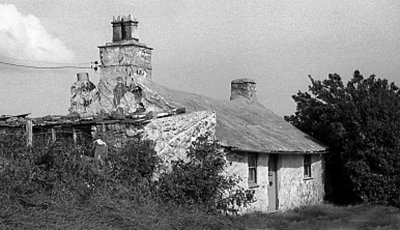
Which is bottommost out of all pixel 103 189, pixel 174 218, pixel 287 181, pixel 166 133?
pixel 174 218

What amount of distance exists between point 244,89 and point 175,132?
1309 centimetres

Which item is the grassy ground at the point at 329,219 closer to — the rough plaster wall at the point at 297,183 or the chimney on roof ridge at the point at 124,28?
the rough plaster wall at the point at 297,183

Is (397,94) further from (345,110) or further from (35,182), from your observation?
(35,182)

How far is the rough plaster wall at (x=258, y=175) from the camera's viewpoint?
815 inches

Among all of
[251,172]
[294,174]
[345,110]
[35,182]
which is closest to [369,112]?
[345,110]

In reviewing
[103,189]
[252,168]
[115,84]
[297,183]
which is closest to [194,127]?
[115,84]

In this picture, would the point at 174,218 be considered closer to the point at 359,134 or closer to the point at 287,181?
the point at 287,181

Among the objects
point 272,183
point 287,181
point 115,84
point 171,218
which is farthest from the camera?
point 287,181

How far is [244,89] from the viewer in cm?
Result: 3148

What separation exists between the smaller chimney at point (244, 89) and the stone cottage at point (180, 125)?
3788 millimetres

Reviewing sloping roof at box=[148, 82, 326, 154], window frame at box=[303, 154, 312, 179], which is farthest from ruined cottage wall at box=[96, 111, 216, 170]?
window frame at box=[303, 154, 312, 179]

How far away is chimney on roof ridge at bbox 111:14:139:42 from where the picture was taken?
21281mm

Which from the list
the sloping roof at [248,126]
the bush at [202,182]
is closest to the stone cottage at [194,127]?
the sloping roof at [248,126]

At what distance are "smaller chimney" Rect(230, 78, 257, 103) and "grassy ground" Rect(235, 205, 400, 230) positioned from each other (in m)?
7.87
